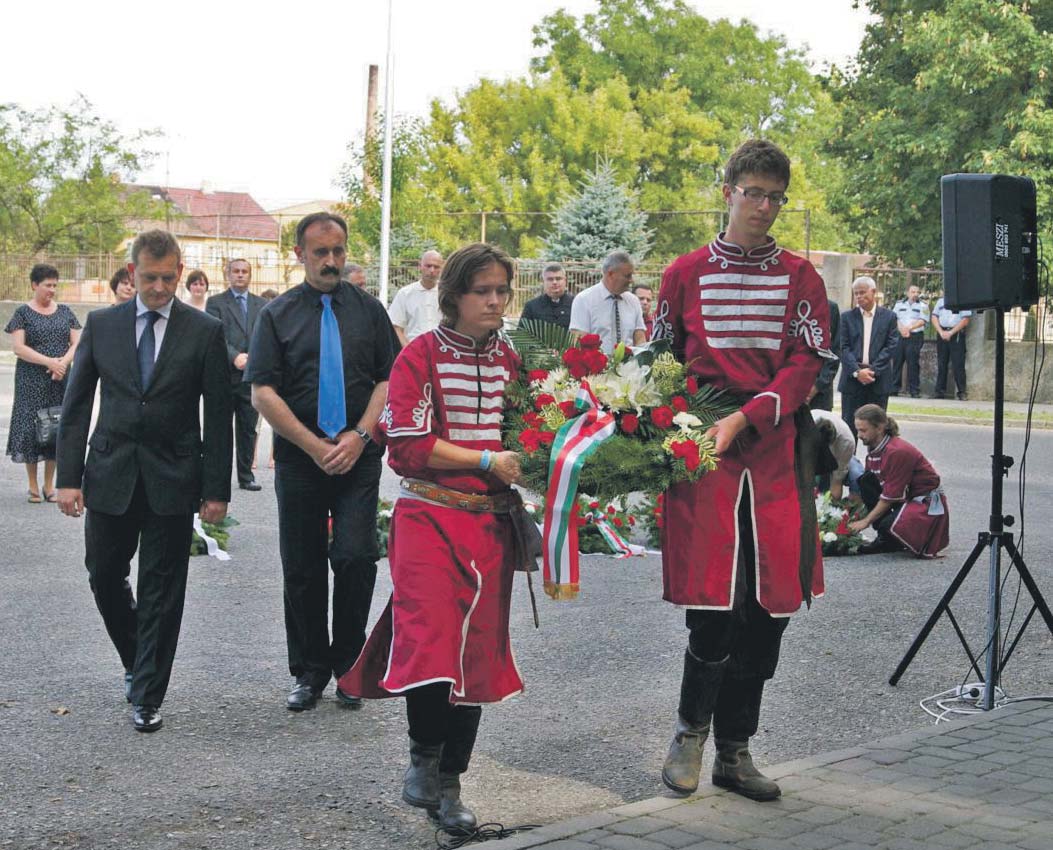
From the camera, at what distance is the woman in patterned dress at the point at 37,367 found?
12750mm

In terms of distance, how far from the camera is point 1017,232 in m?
6.66

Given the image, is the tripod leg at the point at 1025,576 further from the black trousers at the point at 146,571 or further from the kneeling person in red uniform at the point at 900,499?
the kneeling person in red uniform at the point at 900,499

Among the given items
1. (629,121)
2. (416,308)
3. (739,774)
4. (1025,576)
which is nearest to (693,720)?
(739,774)

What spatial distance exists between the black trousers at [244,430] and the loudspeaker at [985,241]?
28.5 feet

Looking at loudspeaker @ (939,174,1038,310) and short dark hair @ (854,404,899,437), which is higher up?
loudspeaker @ (939,174,1038,310)

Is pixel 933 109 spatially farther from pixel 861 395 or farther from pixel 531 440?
pixel 531 440

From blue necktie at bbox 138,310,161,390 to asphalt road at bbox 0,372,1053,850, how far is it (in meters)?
1.38

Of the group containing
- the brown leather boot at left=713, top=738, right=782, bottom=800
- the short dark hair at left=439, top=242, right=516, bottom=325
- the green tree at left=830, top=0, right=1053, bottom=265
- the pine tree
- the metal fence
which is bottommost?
the brown leather boot at left=713, top=738, right=782, bottom=800

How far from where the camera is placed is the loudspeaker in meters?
6.56

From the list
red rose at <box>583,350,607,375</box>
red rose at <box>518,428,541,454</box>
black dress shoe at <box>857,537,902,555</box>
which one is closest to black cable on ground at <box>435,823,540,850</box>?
red rose at <box>518,428,541,454</box>

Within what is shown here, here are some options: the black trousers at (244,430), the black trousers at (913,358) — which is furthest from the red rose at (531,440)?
the black trousers at (913,358)

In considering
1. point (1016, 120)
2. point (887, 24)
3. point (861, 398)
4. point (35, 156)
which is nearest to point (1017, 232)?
point (861, 398)

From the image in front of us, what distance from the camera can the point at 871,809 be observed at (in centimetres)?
481

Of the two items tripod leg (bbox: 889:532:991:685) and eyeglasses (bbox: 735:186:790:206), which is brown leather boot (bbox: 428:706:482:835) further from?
tripod leg (bbox: 889:532:991:685)
